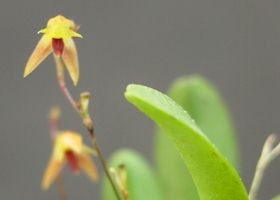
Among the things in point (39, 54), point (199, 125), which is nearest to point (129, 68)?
point (199, 125)

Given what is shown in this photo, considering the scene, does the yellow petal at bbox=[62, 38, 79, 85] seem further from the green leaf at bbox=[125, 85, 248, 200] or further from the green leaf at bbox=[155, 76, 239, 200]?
the green leaf at bbox=[155, 76, 239, 200]

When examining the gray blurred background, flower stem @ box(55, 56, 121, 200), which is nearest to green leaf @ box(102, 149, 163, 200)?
flower stem @ box(55, 56, 121, 200)

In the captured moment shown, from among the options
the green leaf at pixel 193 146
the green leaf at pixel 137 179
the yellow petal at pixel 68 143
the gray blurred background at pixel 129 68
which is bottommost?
the green leaf at pixel 193 146

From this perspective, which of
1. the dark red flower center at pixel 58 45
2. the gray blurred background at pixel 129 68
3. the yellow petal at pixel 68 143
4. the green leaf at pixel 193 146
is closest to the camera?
the green leaf at pixel 193 146

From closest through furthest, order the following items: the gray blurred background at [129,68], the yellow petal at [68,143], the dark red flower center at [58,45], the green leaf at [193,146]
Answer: the green leaf at [193,146] < the dark red flower center at [58,45] < the yellow petal at [68,143] < the gray blurred background at [129,68]

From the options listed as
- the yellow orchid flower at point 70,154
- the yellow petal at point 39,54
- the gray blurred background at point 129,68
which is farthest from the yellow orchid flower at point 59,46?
the gray blurred background at point 129,68

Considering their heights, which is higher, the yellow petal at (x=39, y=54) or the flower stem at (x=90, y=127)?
the yellow petal at (x=39, y=54)

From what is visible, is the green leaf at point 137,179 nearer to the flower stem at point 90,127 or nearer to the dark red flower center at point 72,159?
the dark red flower center at point 72,159
